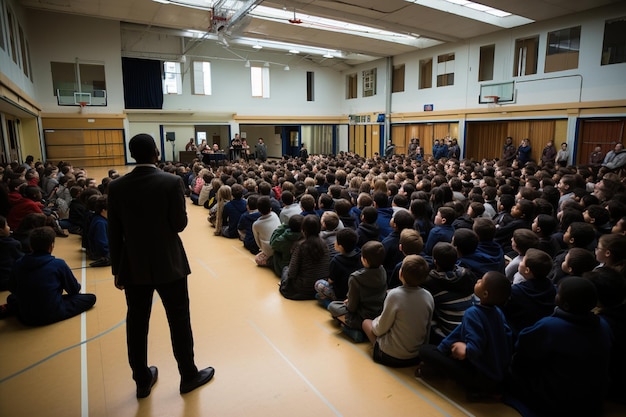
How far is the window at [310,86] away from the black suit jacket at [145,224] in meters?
23.9

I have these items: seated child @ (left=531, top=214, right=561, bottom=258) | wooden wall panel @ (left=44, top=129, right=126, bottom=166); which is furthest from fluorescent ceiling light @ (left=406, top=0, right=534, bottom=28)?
wooden wall panel @ (left=44, top=129, right=126, bottom=166)

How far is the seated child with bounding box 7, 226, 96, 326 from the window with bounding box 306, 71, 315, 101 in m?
22.9

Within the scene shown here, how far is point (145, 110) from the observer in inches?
803

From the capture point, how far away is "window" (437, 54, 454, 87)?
1811 cm

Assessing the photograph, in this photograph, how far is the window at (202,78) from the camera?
2197 cm

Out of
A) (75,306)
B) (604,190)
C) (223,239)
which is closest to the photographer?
(75,306)

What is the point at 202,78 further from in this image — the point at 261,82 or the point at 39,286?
the point at 39,286

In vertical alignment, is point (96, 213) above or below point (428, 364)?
above

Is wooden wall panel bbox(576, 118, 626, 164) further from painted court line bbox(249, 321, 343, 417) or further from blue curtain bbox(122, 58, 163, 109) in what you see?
blue curtain bbox(122, 58, 163, 109)

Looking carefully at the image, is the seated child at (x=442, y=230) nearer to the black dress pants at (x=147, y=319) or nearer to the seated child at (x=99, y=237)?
the black dress pants at (x=147, y=319)

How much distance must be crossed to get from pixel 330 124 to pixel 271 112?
419 cm

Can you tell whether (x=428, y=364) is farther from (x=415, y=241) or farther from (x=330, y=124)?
(x=330, y=124)

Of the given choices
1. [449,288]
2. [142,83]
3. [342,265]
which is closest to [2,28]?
[142,83]

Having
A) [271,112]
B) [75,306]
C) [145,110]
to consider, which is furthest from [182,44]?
[75,306]
